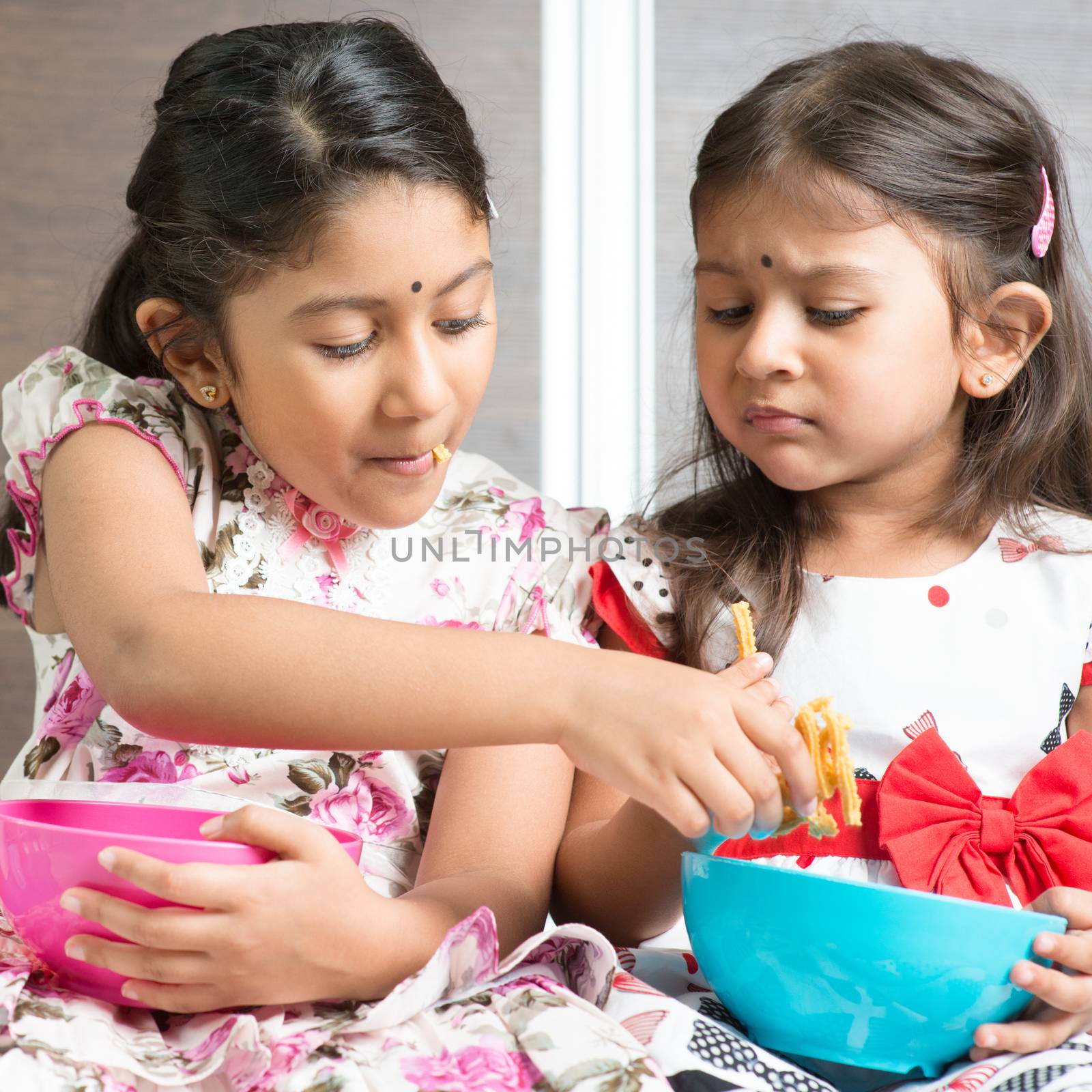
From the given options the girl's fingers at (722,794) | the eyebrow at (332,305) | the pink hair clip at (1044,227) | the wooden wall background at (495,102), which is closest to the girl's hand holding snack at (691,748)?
the girl's fingers at (722,794)

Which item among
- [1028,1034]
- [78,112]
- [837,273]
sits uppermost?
[78,112]

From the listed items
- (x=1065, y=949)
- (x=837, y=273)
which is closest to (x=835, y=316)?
(x=837, y=273)

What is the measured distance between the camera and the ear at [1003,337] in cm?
103

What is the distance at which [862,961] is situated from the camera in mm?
690

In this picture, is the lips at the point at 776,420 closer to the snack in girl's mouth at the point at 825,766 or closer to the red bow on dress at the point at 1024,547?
the red bow on dress at the point at 1024,547

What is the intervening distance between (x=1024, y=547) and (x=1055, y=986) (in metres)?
0.44

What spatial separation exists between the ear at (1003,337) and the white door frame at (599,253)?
0.59 m

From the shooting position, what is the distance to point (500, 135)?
1.58 metres

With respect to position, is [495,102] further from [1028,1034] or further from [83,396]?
[1028,1034]

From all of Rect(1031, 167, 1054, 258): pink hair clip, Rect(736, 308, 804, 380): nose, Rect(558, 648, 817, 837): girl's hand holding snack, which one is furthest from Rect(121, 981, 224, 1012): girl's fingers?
Rect(1031, 167, 1054, 258): pink hair clip

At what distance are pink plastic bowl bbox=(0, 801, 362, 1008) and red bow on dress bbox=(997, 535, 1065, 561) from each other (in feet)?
2.12

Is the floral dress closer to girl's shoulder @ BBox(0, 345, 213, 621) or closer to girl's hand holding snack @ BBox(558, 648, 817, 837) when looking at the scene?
girl's shoulder @ BBox(0, 345, 213, 621)

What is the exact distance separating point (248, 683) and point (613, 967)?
0.28 m

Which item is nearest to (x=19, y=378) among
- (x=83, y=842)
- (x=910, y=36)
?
(x=83, y=842)
